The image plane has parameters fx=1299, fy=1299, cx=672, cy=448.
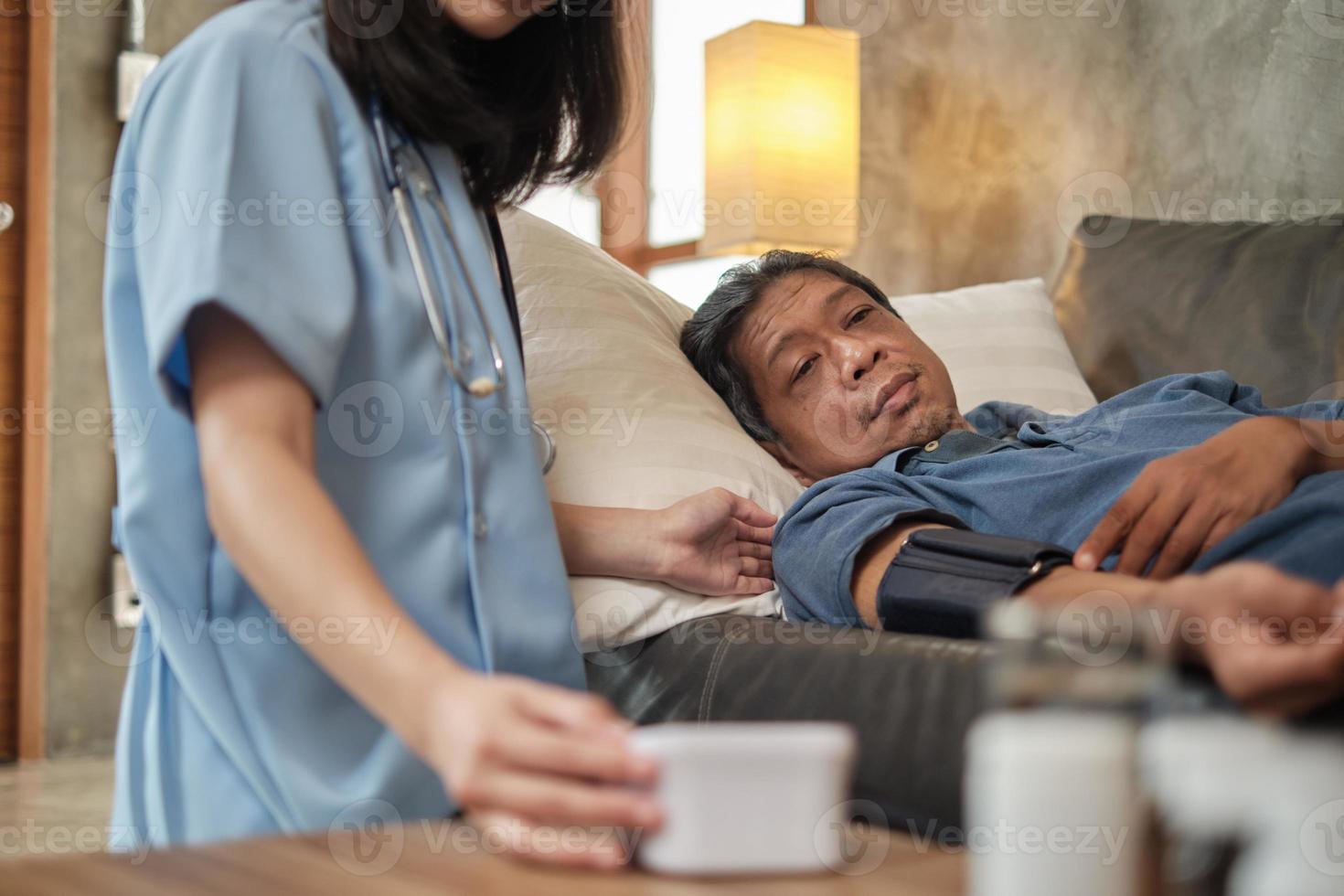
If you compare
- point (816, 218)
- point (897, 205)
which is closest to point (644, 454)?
point (816, 218)

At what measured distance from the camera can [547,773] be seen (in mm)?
527

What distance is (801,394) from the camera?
5.27 ft

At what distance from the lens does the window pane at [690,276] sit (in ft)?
13.0

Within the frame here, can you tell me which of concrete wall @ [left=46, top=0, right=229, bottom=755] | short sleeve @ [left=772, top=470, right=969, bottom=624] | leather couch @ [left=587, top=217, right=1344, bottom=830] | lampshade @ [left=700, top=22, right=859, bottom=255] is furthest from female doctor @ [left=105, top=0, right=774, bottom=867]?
concrete wall @ [left=46, top=0, right=229, bottom=755]

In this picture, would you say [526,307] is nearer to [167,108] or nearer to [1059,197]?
[167,108]

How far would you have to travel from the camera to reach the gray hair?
5.46ft

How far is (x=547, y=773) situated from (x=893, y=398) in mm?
1101

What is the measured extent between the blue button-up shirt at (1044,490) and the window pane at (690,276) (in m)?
2.37

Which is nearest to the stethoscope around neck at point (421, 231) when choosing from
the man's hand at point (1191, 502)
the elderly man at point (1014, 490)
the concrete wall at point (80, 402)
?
the elderly man at point (1014, 490)

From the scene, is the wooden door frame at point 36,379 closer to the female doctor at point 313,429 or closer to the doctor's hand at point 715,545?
the doctor's hand at point 715,545

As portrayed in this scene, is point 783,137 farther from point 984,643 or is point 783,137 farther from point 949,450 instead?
point 984,643

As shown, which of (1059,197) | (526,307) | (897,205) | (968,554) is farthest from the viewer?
(897,205)

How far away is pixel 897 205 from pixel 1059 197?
1.47 ft

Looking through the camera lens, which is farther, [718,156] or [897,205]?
[897,205]
